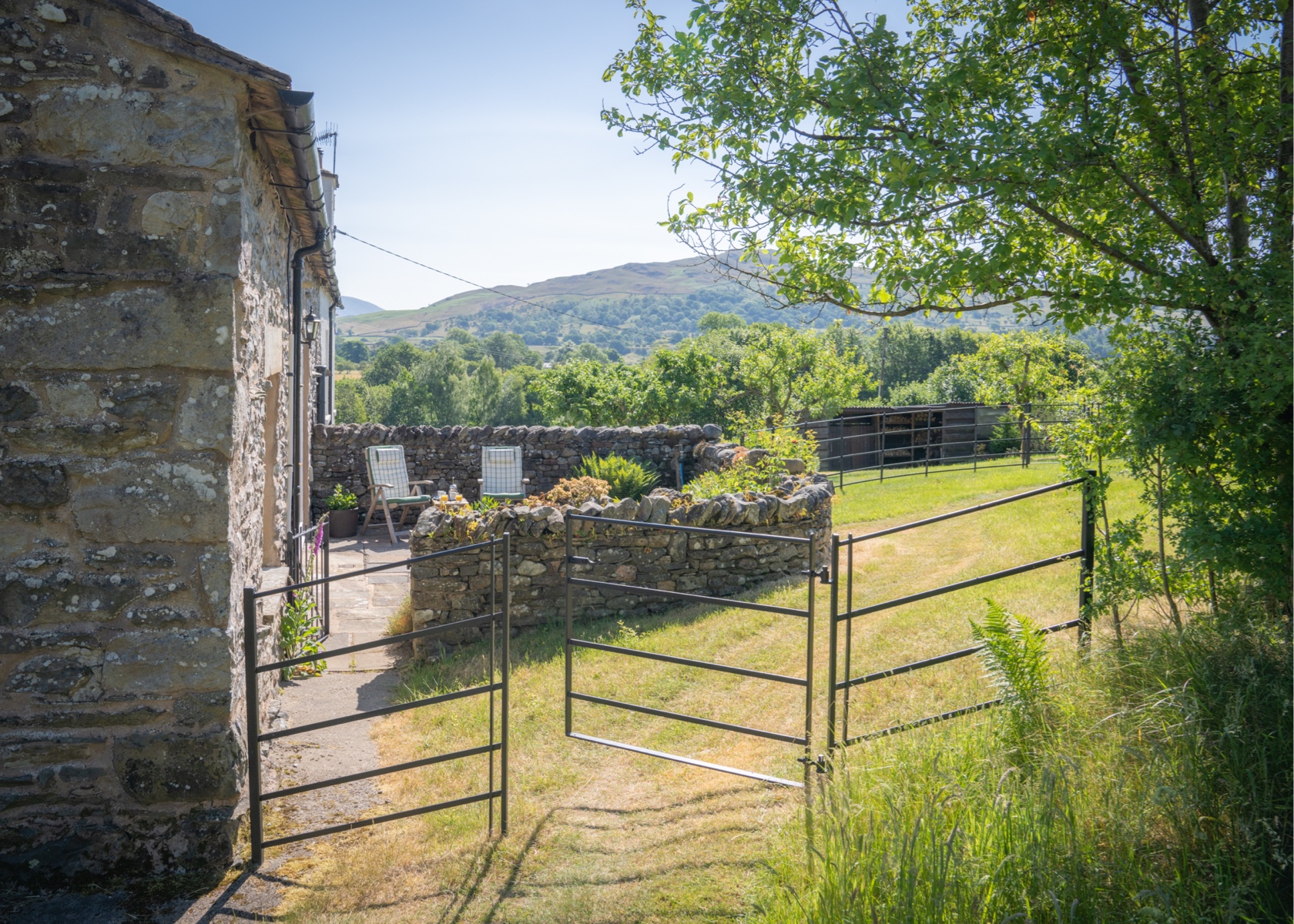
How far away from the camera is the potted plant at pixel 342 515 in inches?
500

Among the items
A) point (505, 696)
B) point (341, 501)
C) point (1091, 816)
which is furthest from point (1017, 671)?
point (341, 501)

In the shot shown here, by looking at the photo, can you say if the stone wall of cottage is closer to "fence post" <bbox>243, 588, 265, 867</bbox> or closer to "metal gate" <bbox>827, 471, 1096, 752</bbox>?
"fence post" <bbox>243, 588, 265, 867</bbox>

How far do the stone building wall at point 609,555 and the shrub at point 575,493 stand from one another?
90 centimetres

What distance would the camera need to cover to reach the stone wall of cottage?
11.6 feet

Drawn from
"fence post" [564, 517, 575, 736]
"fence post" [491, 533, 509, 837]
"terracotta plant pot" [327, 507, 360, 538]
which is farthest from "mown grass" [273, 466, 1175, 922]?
"terracotta plant pot" [327, 507, 360, 538]

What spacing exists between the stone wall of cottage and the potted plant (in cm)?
920

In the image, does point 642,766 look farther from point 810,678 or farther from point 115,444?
point 115,444

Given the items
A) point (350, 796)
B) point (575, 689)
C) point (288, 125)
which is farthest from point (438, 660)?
point (288, 125)

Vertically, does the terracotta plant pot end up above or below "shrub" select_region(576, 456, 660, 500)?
below

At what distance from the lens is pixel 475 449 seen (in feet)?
47.6

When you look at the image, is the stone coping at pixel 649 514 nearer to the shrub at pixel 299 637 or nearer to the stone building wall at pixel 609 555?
the stone building wall at pixel 609 555

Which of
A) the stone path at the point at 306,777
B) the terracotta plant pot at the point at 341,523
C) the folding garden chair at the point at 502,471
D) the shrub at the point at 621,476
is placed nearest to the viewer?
the stone path at the point at 306,777

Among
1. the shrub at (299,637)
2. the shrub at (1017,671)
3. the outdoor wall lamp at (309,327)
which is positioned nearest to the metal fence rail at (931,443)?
the outdoor wall lamp at (309,327)

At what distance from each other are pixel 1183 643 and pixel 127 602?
15.5ft
